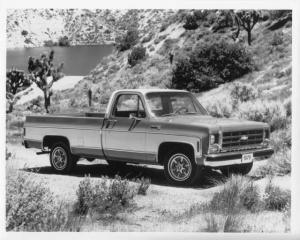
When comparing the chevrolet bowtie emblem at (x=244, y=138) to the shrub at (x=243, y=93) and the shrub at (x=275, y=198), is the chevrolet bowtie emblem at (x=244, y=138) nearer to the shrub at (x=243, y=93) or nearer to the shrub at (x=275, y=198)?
the shrub at (x=275, y=198)

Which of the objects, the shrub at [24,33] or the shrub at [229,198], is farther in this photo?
the shrub at [24,33]

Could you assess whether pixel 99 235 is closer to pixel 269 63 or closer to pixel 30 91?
pixel 30 91

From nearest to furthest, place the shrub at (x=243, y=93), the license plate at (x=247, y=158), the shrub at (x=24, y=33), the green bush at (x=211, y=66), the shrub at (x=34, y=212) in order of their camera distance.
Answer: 1. the shrub at (x=34, y=212)
2. the license plate at (x=247, y=158)
3. the shrub at (x=24, y=33)
4. the shrub at (x=243, y=93)
5. the green bush at (x=211, y=66)

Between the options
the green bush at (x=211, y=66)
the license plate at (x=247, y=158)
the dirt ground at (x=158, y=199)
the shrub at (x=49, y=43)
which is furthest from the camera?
the green bush at (x=211, y=66)

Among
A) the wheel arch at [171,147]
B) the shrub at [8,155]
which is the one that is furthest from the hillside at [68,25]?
the wheel arch at [171,147]

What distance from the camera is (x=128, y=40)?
47.6 feet

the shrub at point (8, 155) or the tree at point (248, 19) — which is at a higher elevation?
the tree at point (248, 19)

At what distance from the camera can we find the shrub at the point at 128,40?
1383 cm

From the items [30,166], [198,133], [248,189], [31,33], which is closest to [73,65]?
[31,33]

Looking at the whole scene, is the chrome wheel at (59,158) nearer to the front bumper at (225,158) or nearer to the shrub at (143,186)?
the shrub at (143,186)

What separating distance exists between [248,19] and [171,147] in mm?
7808

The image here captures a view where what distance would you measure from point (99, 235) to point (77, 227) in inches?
Result: 15.7

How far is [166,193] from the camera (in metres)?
10.7

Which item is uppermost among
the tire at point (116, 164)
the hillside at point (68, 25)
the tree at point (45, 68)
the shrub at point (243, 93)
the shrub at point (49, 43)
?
the hillside at point (68, 25)
